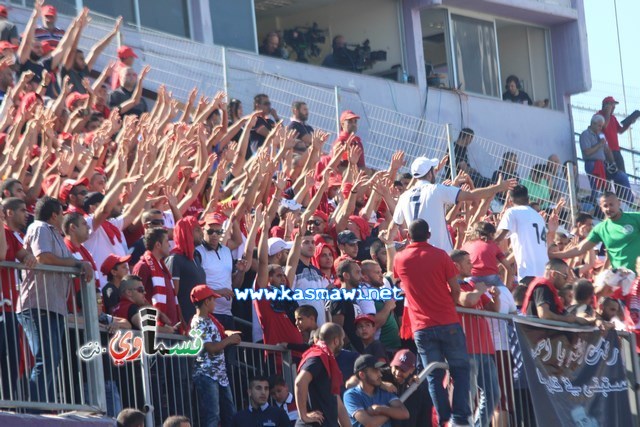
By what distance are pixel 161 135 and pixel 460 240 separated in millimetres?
3432

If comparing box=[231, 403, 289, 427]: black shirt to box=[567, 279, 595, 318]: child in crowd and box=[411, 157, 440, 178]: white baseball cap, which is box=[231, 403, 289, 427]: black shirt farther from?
box=[567, 279, 595, 318]: child in crowd

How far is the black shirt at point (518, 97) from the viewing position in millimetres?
28375

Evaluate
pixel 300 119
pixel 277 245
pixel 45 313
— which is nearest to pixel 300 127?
pixel 300 119

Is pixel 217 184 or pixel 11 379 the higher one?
pixel 217 184

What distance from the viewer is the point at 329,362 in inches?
457

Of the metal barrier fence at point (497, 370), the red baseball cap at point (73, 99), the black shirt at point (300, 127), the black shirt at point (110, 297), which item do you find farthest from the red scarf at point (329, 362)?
the black shirt at point (300, 127)

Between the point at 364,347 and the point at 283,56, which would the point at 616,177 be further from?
the point at 364,347

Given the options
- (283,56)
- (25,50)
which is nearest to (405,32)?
(283,56)

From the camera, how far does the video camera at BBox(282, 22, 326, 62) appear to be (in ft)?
85.0

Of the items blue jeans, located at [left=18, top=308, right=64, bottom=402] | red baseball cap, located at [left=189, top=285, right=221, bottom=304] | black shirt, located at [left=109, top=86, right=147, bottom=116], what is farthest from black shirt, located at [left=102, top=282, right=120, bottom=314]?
black shirt, located at [left=109, top=86, right=147, bottom=116]

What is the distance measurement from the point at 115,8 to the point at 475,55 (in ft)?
27.8

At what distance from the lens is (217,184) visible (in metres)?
15.1

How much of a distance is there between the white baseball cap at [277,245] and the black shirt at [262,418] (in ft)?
7.09
